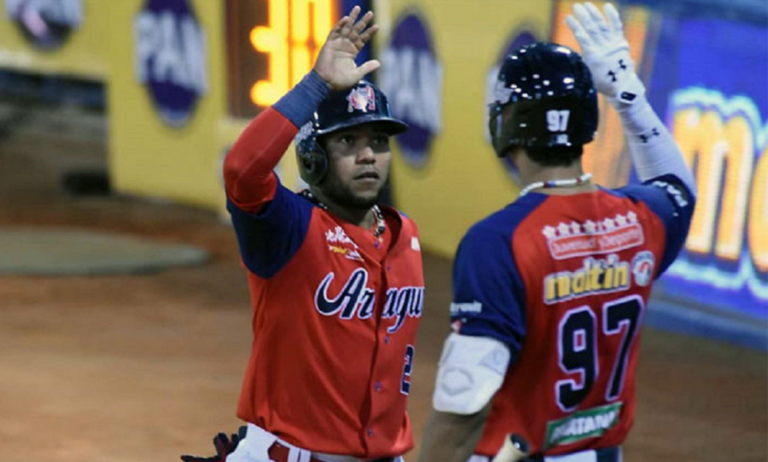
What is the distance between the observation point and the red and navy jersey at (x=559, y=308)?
3.49 meters

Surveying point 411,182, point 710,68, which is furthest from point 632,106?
point 411,182

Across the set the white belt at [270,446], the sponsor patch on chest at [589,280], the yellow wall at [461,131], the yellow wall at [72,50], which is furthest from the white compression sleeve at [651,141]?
the yellow wall at [72,50]

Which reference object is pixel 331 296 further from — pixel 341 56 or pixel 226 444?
pixel 341 56

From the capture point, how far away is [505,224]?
3535mm

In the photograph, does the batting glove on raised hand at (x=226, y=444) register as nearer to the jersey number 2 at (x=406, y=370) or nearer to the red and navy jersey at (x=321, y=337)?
the red and navy jersey at (x=321, y=337)

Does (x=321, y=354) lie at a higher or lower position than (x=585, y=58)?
lower

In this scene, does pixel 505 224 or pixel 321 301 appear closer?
pixel 505 224

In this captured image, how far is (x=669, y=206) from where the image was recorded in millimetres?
3920

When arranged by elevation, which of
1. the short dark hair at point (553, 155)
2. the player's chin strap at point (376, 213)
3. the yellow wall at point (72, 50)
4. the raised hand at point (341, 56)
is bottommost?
the player's chin strap at point (376, 213)

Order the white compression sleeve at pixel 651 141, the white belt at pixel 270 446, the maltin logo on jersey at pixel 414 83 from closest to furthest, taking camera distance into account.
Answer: the white compression sleeve at pixel 651 141 → the white belt at pixel 270 446 → the maltin logo on jersey at pixel 414 83

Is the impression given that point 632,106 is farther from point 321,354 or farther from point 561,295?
point 321,354

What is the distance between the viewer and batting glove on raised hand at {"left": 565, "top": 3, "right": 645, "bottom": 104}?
409cm

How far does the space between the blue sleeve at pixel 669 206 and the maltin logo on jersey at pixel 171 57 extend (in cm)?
1168

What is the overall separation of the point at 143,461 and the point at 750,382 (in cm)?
395
